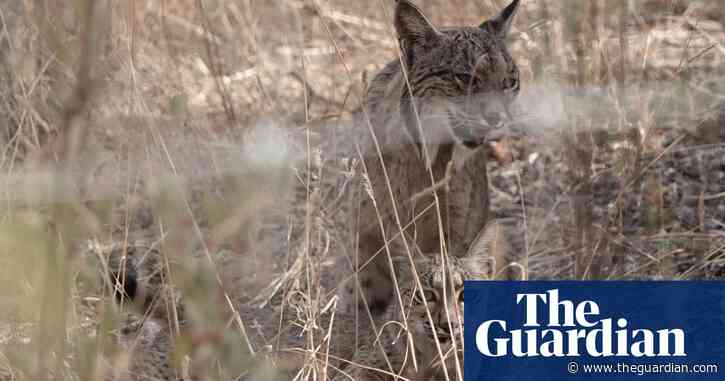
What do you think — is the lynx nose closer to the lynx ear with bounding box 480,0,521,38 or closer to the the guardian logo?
the lynx ear with bounding box 480,0,521,38

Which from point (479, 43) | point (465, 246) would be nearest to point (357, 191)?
point (465, 246)

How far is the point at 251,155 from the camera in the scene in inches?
69.2

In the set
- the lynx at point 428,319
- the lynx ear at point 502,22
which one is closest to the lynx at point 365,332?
the lynx at point 428,319

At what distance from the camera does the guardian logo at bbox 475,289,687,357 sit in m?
1.78

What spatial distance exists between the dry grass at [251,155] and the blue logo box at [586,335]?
0.21m

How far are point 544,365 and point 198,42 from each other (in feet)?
6.98

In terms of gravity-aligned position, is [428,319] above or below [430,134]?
below

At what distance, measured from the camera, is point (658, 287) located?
1.84m

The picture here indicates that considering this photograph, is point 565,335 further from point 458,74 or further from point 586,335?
point 458,74

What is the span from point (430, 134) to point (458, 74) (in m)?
0.16

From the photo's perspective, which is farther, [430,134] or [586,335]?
[430,134]

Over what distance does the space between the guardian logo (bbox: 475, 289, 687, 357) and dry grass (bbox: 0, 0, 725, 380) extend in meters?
0.23

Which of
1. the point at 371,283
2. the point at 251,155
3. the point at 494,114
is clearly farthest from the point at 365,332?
the point at 251,155

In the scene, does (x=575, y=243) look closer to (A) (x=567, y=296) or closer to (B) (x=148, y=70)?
(A) (x=567, y=296)
